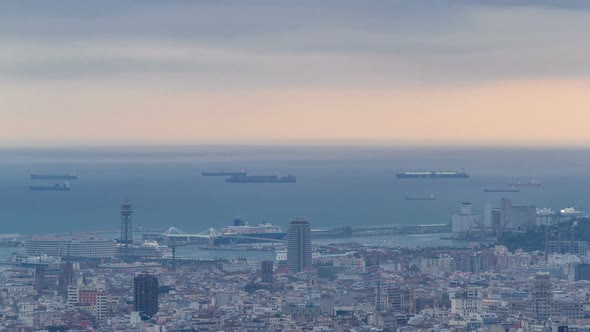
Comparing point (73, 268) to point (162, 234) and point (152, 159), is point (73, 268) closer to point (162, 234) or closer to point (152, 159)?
point (162, 234)

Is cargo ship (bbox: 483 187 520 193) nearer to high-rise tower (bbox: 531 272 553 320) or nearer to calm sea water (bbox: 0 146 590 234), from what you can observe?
calm sea water (bbox: 0 146 590 234)

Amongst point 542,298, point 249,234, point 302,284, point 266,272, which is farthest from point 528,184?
point 542,298

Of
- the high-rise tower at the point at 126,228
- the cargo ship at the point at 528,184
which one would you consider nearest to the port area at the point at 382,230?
the high-rise tower at the point at 126,228

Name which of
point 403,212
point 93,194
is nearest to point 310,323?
point 403,212

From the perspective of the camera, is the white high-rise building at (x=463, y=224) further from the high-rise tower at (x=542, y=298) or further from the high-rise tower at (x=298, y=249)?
the high-rise tower at (x=542, y=298)

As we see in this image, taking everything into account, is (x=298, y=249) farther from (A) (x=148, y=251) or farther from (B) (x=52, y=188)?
(B) (x=52, y=188)
